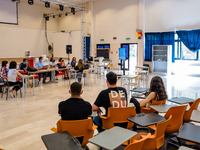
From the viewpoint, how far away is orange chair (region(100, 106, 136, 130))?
104 inches

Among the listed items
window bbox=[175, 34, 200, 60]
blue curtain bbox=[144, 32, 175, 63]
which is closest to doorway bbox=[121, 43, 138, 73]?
blue curtain bbox=[144, 32, 175, 63]

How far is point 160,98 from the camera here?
10.7 ft

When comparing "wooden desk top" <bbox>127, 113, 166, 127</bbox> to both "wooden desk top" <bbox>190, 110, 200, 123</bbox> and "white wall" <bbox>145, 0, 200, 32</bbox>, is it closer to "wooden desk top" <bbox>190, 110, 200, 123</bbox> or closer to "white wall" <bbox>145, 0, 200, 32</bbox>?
"wooden desk top" <bbox>190, 110, 200, 123</bbox>

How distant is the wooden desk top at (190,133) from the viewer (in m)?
1.90

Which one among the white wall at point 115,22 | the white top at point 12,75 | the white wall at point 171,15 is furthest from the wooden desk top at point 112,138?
the white wall at point 115,22

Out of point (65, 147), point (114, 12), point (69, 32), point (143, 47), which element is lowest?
point (65, 147)

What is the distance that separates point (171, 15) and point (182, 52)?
2.40 m

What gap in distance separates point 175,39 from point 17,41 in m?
11.1

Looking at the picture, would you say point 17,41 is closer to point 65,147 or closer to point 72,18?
point 72,18

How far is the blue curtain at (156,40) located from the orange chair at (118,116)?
34.0 ft

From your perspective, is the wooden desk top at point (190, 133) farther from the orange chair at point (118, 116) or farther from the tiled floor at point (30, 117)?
the tiled floor at point (30, 117)

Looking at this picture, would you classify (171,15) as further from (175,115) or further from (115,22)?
(175,115)

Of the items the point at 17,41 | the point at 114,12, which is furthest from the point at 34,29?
the point at 114,12

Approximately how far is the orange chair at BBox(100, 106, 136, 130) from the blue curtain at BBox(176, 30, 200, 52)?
1003 centimetres
